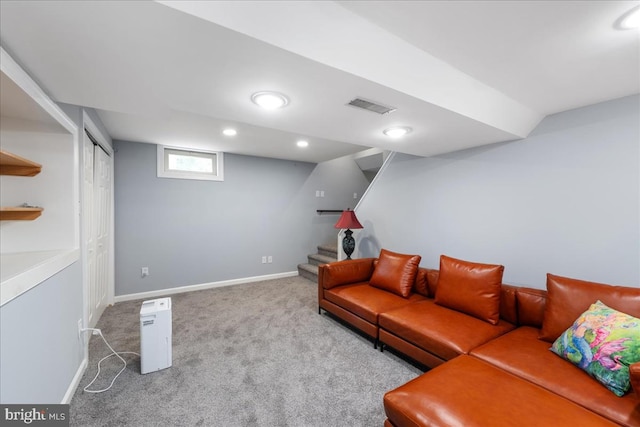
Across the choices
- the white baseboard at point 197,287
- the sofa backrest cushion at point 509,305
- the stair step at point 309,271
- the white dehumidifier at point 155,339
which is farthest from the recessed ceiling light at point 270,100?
the white baseboard at point 197,287

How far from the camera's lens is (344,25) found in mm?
1204

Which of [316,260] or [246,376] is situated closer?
[246,376]

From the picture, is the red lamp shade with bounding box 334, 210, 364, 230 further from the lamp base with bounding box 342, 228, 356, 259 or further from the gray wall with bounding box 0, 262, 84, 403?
the gray wall with bounding box 0, 262, 84, 403

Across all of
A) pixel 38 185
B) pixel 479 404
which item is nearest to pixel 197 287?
pixel 38 185

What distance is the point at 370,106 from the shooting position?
5.77 ft

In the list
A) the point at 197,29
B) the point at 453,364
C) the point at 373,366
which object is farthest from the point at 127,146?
the point at 453,364

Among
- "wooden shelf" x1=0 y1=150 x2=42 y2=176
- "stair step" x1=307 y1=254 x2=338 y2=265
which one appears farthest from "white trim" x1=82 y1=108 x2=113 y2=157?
"stair step" x1=307 y1=254 x2=338 y2=265

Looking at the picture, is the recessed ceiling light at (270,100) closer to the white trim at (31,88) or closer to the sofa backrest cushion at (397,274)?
the white trim at (31,88)

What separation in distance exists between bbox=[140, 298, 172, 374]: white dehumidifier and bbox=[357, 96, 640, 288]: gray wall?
2.76 meters

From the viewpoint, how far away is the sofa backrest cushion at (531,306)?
6.49 feet

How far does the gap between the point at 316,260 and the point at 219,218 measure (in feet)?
6.29

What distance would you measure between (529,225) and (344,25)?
7.55ft

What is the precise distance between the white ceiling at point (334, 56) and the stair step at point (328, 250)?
3.04 metres

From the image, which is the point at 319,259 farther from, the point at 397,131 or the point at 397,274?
the point at 397,131
